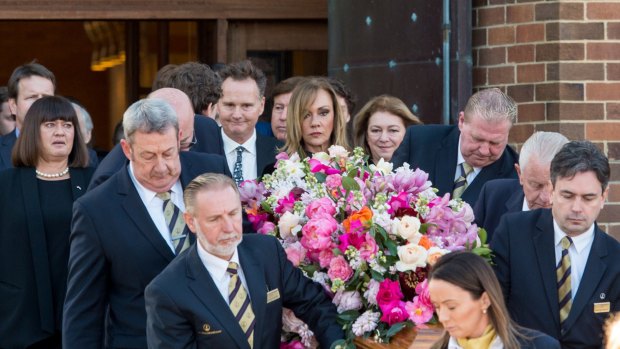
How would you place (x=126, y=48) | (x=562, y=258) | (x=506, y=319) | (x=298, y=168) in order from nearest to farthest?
1. (x=506, y=319)
2. (x=562, y=258)
3. (x=298, y=168)
4. (x=126, y=48)

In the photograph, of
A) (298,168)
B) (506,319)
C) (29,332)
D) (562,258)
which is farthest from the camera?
(29,332)

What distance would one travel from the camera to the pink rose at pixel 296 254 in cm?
593

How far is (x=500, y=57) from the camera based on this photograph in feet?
29.7

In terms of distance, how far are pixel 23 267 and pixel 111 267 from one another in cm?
138

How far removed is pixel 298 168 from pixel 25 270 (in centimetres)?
163

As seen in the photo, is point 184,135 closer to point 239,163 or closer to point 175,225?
point 175,225

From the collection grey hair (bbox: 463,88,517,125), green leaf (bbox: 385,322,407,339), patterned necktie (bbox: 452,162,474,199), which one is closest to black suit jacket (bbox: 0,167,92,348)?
patterned necktie (bbox: 452,162,474,199)

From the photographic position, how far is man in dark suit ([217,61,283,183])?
771 cm

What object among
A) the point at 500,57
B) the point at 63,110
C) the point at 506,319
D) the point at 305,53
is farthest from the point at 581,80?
the point at 506,319

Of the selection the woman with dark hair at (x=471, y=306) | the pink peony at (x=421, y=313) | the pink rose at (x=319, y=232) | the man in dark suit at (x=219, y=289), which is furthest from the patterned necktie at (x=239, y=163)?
the woman with dark hair at (x=471, y=306)

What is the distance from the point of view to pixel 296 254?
5941mm

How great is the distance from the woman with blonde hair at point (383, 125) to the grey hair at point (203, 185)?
2857 millimetres

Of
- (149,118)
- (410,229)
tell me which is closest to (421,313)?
(410,229)

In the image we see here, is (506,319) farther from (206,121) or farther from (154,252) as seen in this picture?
(206,121)
